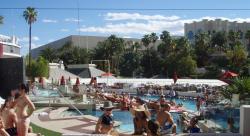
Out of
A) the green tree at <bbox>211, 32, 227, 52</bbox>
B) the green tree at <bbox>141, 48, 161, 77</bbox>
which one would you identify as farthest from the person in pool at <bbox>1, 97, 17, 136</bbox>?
the green tree at <bbox>211, 32, 227, 52</bbox>

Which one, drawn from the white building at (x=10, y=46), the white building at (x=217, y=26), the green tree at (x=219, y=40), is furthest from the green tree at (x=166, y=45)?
the white building at (x=217, y=26)

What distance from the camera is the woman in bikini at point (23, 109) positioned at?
28.5ft

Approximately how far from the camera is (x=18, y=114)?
895 cm

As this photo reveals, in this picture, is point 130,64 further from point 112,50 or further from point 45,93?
point 45,93

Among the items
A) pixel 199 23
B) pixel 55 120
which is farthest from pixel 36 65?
pixel 199 23

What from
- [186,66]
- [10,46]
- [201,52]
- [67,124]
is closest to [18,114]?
[67,124]

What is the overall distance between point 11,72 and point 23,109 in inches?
359

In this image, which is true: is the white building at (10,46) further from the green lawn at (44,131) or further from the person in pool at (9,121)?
the person in pool at (9,121)

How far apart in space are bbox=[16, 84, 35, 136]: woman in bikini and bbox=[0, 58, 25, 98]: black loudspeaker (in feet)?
29.1

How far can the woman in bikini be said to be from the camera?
870cm

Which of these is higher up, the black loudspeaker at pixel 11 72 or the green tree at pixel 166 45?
the green tree at pixel 166 45

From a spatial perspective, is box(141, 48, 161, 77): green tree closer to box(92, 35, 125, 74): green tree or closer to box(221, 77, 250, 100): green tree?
box(92, 35, 125, 74): green tree

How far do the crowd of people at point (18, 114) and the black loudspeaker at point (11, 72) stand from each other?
331 inches

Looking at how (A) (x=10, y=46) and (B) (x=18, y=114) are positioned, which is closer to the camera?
(B) (x=18, y=114)
